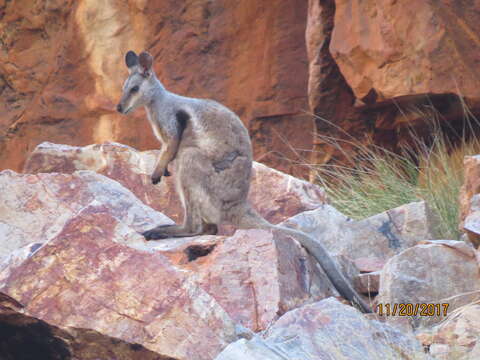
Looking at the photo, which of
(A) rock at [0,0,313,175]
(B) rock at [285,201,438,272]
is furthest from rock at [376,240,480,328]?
(A) rock at [0,0,313,175]

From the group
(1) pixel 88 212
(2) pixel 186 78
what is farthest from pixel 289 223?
(2) pixel 186 78

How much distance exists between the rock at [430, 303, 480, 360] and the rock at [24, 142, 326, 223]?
10.4ft

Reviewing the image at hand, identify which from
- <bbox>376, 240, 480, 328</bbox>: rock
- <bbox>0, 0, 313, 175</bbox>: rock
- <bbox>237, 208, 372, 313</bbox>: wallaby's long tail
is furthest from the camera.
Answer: <bbox>0, 0, 313, 175</bbox>: rock

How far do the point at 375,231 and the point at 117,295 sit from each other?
2.93 m

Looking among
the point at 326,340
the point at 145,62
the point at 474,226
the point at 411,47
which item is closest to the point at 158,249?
the point at 326,340

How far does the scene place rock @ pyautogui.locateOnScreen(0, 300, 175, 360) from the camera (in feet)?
11.3

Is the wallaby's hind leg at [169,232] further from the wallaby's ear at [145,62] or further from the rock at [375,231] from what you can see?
the wallaby's ear at [145,62]

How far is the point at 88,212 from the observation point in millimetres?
4102

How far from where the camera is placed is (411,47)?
26.3 ft

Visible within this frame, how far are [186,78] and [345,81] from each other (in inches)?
105

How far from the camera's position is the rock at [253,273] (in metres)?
4.29

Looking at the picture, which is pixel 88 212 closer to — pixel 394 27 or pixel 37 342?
pixel 37 342

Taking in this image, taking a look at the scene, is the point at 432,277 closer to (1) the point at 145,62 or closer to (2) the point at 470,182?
(2) the point at 470,182

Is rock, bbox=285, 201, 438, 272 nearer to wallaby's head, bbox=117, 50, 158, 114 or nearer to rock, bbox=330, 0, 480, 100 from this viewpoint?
wallaby's head, bbox=117, 50, 158, 114
